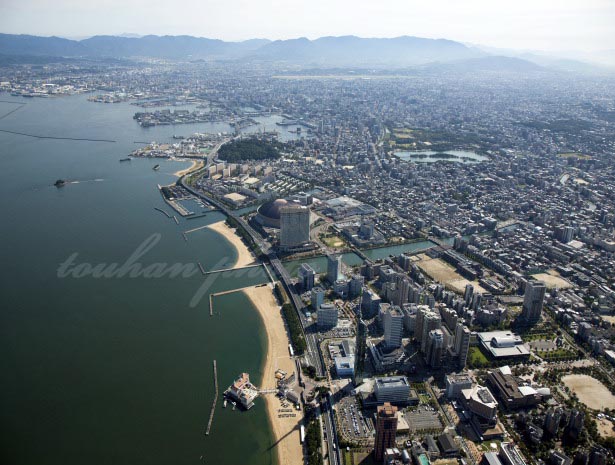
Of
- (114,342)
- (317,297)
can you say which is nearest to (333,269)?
(317,297)

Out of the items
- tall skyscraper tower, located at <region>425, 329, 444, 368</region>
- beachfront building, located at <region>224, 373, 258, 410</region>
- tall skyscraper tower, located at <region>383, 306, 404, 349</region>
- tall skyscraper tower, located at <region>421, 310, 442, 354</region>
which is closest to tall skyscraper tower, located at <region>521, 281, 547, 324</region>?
tall skyscraper tower, located at <region>421, 310, 442, 354</region>

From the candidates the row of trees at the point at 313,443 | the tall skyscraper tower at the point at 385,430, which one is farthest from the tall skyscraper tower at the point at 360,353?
the tall skyscraper tower at the point at 385,430

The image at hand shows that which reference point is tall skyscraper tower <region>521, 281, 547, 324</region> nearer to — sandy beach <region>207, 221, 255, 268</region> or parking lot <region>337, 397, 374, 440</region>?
parking lot <region>337, 397, 374, 440</region>

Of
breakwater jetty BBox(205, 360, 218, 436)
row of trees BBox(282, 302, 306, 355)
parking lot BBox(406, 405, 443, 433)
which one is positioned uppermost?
row of trees BBox(282, 302, 306, 355)

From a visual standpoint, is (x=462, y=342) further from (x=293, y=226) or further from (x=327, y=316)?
(x=293, y=226)

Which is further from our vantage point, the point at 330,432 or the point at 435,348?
the point at 435,348

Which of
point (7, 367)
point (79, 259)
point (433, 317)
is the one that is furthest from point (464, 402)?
point (79, 259)
